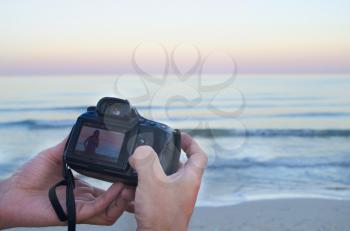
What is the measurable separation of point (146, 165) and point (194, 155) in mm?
166

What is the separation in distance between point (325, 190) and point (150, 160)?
16.8 feet

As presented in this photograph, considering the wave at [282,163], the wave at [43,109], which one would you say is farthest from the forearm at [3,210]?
the wave at [43,109]

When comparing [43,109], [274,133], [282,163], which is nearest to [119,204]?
[282,163]

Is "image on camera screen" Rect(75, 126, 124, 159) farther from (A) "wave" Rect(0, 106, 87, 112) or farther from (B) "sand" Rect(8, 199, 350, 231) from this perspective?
(A) "wave" Rect(0, 106, 87, 112)

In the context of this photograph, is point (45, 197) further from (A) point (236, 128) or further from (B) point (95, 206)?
(A) point (236, 128)

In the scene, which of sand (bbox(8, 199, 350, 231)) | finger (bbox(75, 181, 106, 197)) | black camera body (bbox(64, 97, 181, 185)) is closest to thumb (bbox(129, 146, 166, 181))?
black camera body (bbox(64, 97, 181, 185))

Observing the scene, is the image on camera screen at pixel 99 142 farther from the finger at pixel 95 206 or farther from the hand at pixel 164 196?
the hand at pixel 164 196

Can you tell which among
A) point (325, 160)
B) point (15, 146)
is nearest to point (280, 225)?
point (325, 160)

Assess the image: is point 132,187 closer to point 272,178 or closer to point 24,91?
point 272,178

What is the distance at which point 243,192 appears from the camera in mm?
5980

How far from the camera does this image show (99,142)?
5.89ft

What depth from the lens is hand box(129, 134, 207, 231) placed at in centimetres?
141

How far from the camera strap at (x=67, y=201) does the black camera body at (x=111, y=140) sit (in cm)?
4

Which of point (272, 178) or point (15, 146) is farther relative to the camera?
point (15, 146)
